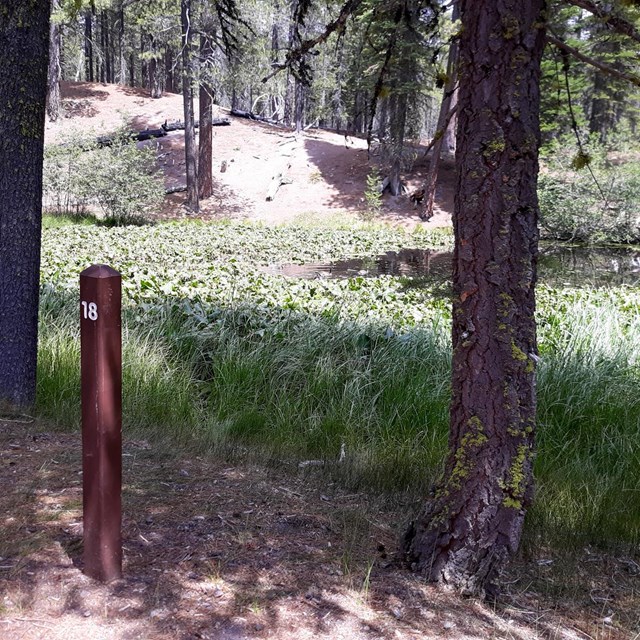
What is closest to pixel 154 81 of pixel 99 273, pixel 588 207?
pixel 588 207

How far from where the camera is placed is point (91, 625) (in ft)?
7.19

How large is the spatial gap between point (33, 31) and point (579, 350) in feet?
16.2

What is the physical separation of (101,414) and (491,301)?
1542 millimetres

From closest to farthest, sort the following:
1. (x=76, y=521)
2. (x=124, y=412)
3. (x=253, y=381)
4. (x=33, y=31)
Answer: (x=76, y=521) < (x=33, y=31) < (x=124, y=412) < (x=253, y=381)

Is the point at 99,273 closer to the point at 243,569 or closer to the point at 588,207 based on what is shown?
the point at 243,569

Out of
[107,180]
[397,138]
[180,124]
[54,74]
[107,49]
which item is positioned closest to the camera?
[107,180]

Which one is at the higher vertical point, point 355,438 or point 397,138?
point 397,138

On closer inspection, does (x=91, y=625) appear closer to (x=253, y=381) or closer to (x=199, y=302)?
(x=253, y=381)

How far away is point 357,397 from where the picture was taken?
4.86 m

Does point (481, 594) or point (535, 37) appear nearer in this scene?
point (535, 37)

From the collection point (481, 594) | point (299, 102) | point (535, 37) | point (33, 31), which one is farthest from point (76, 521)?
point (299, 102)

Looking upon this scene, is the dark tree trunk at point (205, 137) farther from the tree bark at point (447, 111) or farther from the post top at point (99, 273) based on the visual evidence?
the post top at point (99, 273)

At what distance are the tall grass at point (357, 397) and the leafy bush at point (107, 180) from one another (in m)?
14.7

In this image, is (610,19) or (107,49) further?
(107,49)
